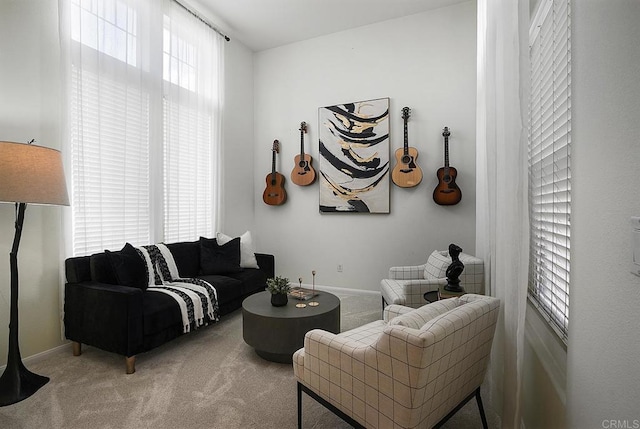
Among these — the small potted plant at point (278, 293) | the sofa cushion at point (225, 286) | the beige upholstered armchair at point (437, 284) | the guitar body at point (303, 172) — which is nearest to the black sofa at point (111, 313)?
the sofa cushion at point (225, 286)

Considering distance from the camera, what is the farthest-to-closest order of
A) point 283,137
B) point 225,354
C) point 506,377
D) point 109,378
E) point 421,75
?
point 283,137, point 421,75, point 225,354, point 109,378, point 506,377

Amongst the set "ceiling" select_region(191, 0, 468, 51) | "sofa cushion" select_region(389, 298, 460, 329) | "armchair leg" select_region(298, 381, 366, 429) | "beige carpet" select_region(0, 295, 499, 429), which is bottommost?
"beige carpet" select_region(0, 295, 499, 429)

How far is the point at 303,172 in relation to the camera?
184 inches

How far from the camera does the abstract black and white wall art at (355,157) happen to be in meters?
4.27

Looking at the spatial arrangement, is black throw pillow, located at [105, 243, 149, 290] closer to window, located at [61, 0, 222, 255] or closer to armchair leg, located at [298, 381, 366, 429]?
window, located at [61, 0, 222, 255]

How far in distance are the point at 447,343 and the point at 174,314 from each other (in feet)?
7.16

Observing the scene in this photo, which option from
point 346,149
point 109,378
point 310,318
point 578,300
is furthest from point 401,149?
point 109,378

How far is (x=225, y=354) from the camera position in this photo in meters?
2.67

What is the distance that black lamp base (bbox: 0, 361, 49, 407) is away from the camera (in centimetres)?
198

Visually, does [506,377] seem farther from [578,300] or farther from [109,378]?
[109,378]

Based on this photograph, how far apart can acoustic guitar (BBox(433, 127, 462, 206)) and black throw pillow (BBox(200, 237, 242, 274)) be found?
2439 mm

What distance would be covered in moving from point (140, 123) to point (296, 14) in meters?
2.27
